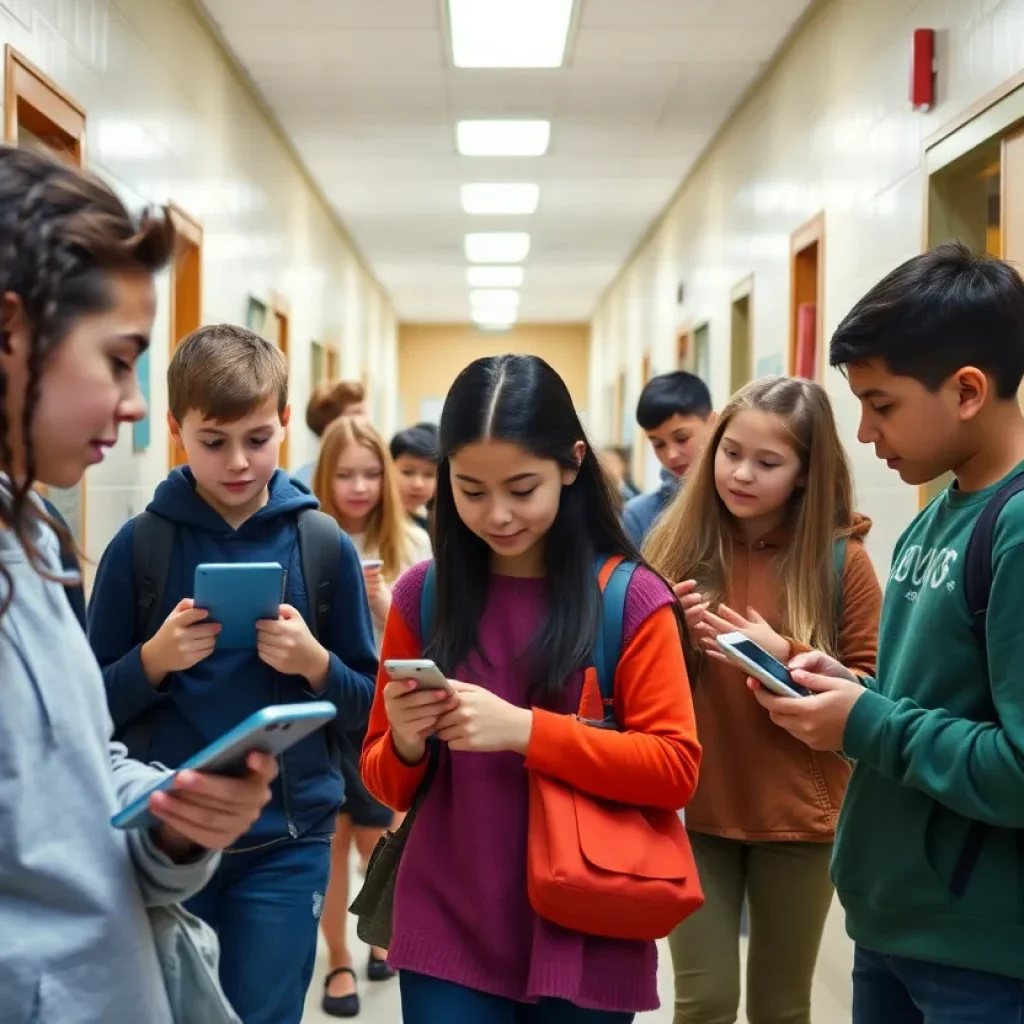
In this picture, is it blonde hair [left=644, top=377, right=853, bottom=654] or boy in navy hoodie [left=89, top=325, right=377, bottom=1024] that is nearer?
boy in navy hoodie [left=89, top=325, right=377, bottom=1024]

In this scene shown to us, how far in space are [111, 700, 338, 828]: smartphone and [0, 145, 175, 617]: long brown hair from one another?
0.76 ft

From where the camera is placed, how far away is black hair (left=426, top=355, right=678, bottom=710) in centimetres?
190

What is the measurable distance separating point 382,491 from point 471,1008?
7.82ft

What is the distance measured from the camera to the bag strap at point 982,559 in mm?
1666

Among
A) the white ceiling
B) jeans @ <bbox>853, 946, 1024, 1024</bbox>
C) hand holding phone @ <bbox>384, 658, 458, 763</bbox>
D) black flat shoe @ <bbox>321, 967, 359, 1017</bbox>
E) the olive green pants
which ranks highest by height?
the white ceiling

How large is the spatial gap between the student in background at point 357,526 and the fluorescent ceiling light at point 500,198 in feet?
20.4

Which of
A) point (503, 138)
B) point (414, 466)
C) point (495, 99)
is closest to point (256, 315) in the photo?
point (495, 99)

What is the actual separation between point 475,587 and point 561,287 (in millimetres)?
13905

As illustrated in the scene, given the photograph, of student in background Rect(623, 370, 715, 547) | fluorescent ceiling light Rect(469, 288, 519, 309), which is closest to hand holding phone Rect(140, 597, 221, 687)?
student in background Rect(623, 370, 715, 547)

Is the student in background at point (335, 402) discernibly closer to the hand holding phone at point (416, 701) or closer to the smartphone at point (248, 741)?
the hand holding phone at point (416, 701)

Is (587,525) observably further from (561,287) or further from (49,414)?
(561,287)

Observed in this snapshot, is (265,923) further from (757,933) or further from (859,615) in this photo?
(859,615)

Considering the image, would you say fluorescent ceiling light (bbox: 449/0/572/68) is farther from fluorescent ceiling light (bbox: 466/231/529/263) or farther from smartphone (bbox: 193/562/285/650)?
fluorescent ceiling light (bbox: 466/231/529/263)

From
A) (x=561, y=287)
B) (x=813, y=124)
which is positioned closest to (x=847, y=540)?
(x=813, y=124)
